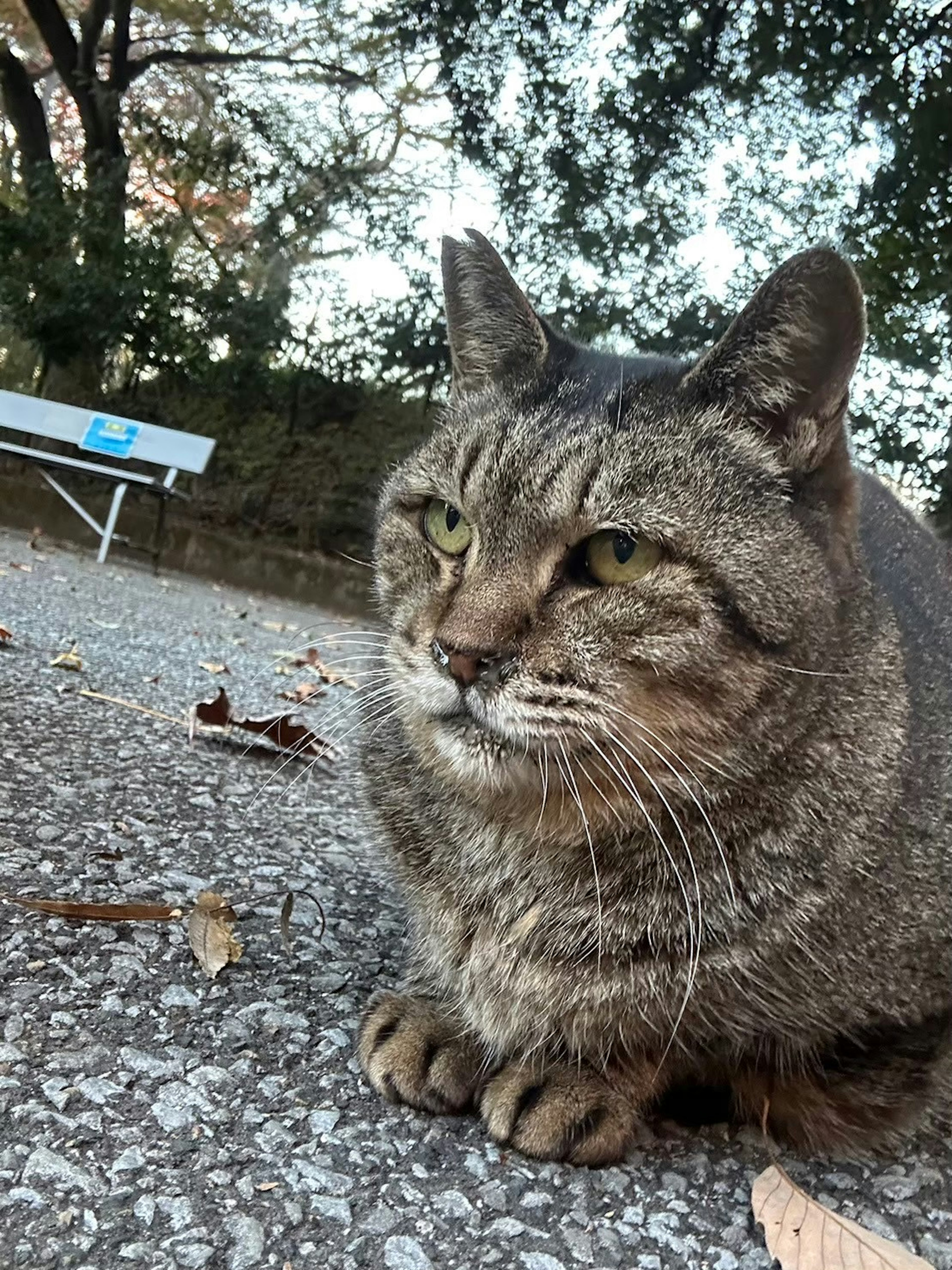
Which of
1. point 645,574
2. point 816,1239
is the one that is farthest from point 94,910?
point 816,1239

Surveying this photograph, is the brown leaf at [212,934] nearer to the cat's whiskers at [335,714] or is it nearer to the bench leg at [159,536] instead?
the cat's whiskers at [335,714]

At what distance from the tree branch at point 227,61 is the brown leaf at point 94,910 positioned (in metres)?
8.48

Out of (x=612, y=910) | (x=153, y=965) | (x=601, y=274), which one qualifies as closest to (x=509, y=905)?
(x=612, y=910)

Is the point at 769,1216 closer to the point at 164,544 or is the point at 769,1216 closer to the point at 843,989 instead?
the point at 843,989

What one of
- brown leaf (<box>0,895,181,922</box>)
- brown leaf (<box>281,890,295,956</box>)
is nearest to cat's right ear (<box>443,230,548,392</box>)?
brown leaf (<box>281,890,295,956</box>)

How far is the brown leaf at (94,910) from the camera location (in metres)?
1.59

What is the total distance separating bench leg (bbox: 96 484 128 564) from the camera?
25.9 ft

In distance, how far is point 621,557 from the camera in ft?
4.64

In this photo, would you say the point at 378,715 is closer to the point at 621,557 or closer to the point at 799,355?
the point at 621,557

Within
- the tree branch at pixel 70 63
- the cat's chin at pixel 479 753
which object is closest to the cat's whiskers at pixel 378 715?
the cat's chin at pixel 479 753

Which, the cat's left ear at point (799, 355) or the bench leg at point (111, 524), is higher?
the cat's left ear at point (799, 355)

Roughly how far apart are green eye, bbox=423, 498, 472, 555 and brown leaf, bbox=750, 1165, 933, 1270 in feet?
3.43

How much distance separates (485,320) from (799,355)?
65cm

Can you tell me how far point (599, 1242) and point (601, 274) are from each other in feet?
21.4
